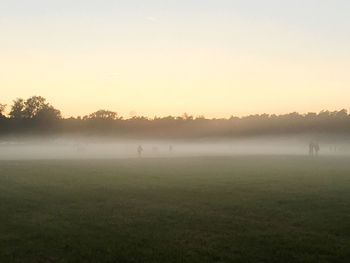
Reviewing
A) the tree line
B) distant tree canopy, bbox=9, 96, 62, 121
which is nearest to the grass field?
the tree line

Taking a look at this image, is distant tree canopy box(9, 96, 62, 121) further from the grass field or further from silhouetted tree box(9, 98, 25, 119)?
the grass field

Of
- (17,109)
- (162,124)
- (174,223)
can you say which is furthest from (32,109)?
(174,223)

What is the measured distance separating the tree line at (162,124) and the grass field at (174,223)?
387 feet

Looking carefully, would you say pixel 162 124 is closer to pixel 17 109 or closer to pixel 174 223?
pixel 17 109

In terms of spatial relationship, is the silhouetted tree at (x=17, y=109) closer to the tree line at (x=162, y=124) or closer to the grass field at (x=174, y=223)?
the tree line at (x=162, y=124)

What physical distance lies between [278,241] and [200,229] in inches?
108

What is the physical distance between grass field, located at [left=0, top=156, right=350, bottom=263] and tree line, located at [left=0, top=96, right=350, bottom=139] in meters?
118

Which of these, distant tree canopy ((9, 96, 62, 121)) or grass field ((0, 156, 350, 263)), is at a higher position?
distant tree canopy ((9, 96, 62, 121))

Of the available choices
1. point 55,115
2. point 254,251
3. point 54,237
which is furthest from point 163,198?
point 55,115

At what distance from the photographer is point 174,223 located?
15.9 m

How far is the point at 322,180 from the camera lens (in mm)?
30266

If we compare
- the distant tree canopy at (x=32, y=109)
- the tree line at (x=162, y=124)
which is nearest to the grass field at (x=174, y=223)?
the tree line at (x=162, y=124)

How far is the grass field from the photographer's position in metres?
12.3

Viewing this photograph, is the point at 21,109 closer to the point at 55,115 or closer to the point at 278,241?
the point at 55,115
